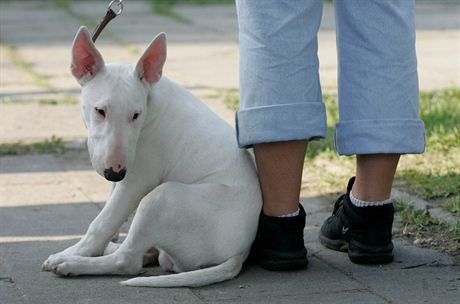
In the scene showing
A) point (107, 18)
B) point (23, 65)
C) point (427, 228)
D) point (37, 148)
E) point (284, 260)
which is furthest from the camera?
point (23, 65)

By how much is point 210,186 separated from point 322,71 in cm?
411

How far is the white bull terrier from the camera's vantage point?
3.15 metres

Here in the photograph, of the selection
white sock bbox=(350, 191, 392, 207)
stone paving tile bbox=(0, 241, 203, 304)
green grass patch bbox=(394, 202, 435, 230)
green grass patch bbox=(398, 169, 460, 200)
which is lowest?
green grass patch bbox=(398, 169, 460, 200)

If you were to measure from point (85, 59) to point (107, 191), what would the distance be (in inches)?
51.9

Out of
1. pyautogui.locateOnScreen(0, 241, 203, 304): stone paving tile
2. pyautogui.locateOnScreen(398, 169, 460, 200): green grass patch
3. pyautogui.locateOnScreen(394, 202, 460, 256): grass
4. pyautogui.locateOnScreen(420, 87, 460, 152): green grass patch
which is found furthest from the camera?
pyautogui.locateOnScreen(420, 87, 460, 152): green grass patch

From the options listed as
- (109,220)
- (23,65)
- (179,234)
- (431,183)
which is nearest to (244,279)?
(179,234)

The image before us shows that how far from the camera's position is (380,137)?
3295 millimetres

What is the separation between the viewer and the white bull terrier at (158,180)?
3.15 meters

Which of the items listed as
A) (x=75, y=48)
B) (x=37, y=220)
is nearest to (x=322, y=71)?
(x=37, y=220)

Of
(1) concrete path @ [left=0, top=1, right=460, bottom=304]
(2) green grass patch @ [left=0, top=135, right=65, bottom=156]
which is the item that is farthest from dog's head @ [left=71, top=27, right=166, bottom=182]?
(2) green grass patch @ [left=0, top=135, right=65, bottom=156]

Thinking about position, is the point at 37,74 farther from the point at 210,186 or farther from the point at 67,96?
the point at 210,186

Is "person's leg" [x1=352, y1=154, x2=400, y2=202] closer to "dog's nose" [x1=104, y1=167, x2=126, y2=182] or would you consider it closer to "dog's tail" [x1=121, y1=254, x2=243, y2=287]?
"dog's tail" [x1=121, y1=254, x2=243, y2=287]

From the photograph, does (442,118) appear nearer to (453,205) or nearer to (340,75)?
(453,205)

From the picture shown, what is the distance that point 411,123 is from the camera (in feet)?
11.0
